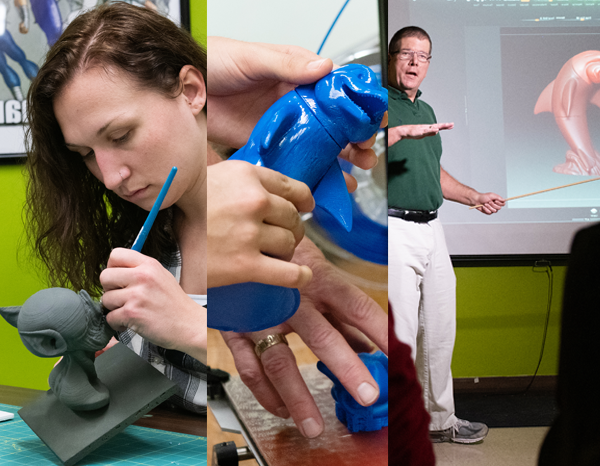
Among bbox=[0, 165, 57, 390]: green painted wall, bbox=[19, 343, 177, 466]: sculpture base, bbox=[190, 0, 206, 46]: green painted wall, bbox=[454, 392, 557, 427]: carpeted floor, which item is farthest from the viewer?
bbox=[0, 165, 57, 390]: green painted wall

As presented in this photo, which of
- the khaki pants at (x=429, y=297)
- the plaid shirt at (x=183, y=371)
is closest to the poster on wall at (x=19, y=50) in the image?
the plaid shirt at (x=183, y=371)

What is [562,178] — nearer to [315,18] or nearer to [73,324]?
[315,18]

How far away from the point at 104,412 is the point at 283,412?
428mm

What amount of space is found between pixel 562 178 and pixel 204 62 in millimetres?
591

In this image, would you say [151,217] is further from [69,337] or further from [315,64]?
[315,64]

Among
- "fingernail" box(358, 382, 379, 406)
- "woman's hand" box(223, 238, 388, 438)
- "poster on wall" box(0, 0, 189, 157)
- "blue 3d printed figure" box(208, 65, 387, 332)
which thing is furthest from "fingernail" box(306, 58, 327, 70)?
"poster on wall" box(0, 0, 189, 157)

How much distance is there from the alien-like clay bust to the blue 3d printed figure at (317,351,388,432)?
456 millimetres

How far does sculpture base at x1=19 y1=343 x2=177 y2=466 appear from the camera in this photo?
72 cm

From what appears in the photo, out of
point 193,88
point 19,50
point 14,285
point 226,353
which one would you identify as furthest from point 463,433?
point 19,50

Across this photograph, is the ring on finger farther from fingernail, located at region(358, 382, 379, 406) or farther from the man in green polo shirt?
the man in green polo shirt

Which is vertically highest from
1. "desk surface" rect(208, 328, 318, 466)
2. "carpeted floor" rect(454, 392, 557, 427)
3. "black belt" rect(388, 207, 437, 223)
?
"black belt" rect(388, 207, 437, 223)

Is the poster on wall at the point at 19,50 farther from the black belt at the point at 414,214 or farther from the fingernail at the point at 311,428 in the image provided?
the fingernail at the point at 311,428

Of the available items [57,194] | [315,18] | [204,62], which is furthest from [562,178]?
[57,194]

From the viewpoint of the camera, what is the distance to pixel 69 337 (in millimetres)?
718
